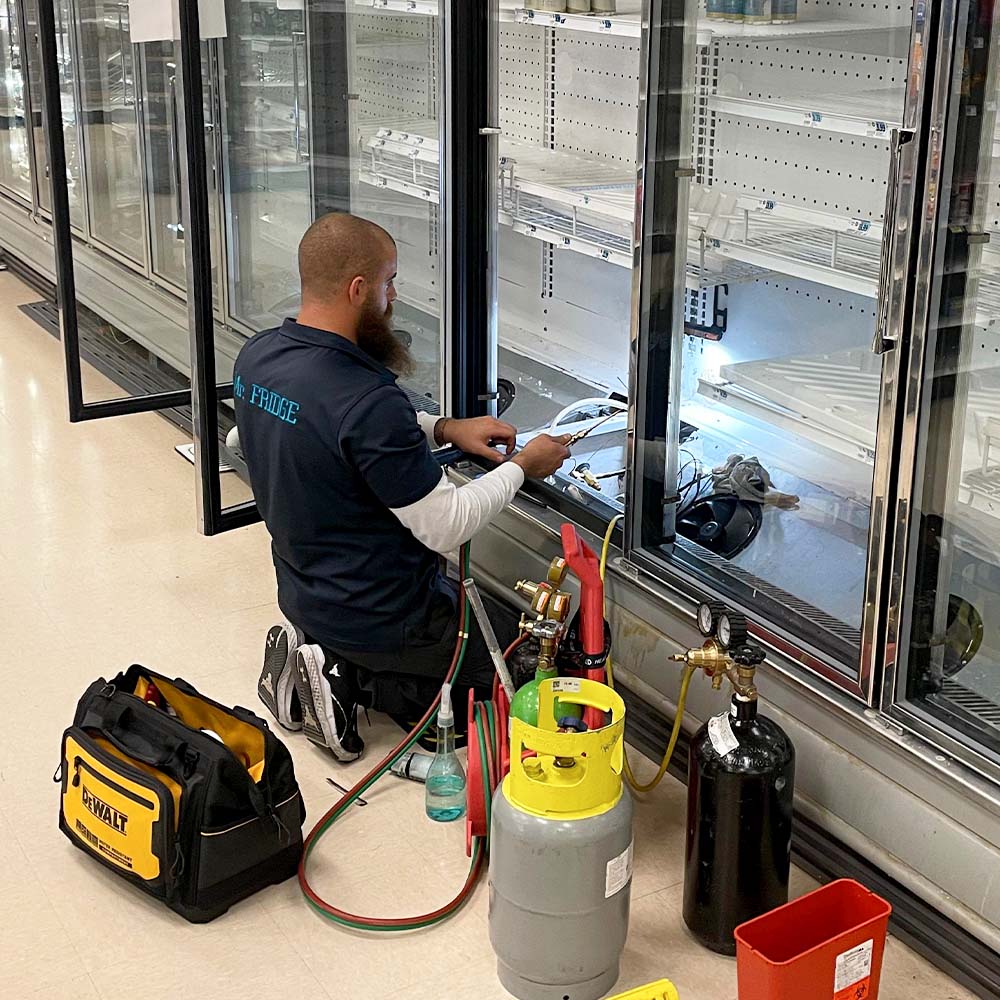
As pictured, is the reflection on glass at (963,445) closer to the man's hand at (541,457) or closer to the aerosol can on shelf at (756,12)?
the aerosol can on shelf at (756,12)

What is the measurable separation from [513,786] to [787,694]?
2.16 ft

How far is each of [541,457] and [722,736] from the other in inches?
38.5

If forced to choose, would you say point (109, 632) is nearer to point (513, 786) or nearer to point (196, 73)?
point (196, 73)

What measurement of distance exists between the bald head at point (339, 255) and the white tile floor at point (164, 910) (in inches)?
41.9

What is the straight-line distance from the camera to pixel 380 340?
311 centimetres

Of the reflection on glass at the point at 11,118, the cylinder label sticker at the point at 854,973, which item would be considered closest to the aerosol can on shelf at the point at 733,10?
the cylinder label sticker at the point at 854,973

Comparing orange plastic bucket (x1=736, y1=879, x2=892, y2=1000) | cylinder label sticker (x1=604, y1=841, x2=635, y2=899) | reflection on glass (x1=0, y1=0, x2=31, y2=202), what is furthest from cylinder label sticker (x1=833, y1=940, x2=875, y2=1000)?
reflection on glass (x1=0, y1=0, x2=31, y2=202)

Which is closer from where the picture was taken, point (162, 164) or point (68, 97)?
point (162, 164)

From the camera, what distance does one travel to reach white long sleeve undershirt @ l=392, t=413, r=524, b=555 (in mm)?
2975

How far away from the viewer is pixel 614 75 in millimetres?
3643

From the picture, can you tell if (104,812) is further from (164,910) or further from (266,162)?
(266,162)

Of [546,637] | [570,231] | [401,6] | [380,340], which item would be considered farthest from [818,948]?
[401,6]

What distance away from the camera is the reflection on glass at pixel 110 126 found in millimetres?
5383

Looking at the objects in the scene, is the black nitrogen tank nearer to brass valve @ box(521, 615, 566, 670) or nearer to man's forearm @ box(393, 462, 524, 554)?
brass valve @ box(521, 615, 566, 670)
